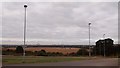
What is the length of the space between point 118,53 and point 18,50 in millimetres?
34798

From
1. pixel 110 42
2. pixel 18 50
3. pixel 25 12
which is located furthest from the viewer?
pixel 110 42

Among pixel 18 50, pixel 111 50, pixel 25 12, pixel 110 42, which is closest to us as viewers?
pixel 25 12

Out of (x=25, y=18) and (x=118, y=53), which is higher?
(x=25, y=18)

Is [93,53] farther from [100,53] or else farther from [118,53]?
[118,53]

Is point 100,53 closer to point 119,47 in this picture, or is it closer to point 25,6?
point 119,47

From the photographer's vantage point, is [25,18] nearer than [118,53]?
Yes

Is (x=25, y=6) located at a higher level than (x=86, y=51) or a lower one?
higher

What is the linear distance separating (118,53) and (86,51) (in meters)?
11.2

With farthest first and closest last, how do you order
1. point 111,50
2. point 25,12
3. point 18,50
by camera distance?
point 111,50 → point 18,50 → point 25,12

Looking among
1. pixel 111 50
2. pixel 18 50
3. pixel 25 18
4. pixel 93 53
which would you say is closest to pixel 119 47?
pixel 111 50

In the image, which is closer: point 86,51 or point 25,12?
point 25,12

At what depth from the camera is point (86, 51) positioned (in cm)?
10094

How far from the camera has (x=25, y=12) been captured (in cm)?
3947

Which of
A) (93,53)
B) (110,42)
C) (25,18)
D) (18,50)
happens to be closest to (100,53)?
(93,53)
